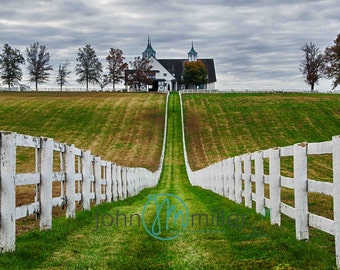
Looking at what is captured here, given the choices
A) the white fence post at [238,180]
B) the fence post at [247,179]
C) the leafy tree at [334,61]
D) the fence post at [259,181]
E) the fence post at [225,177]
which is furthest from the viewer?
the leafy tree at [334,61]

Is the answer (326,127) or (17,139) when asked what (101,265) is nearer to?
(17,139)

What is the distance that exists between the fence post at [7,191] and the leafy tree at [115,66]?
123312 millimetres

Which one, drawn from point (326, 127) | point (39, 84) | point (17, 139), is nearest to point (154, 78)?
point (39, 84)

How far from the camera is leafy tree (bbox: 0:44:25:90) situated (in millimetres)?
125250

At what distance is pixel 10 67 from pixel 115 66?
25413 millimetres

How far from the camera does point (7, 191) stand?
7.36 meters

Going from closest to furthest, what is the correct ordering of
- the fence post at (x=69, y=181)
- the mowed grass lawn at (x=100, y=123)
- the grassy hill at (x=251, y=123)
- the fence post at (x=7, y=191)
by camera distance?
the fence post at (x=7, y=191), the fence post at (x=69, y=181), the mowed grass lawn at (x=100, y=123), the grassy hill at (x=251, y=123)

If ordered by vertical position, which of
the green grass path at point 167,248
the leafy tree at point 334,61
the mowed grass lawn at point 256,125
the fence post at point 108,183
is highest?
the leafy tree at point 334,61

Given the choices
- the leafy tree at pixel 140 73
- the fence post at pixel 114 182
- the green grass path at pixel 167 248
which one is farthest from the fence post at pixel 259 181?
the leafy tree at pixel 140 73

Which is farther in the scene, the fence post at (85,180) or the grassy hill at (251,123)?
the grassy hill at (251,123)

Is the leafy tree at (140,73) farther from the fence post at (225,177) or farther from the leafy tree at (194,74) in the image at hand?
the fence post at (225,177)

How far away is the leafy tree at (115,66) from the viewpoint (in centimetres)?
12962

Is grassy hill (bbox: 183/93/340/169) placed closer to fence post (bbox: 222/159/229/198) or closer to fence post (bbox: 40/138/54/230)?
fence post (bbox: 222/159/229/198)

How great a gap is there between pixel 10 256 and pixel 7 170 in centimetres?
121
